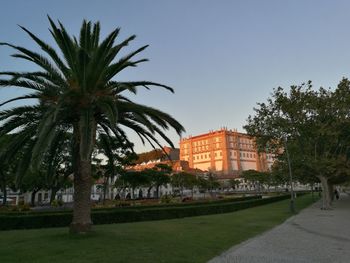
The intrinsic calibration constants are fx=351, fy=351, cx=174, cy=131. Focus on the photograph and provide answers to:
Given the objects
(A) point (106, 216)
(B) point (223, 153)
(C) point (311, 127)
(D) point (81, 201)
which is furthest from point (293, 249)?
(B) point (223, 153)

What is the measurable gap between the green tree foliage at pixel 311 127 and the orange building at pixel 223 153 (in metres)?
131

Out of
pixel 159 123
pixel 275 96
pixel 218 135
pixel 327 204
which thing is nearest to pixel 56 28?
pixel 159 123

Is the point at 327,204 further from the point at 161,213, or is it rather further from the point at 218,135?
the point at 218,135

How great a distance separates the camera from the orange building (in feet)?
565

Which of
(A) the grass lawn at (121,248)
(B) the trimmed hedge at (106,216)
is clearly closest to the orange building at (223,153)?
(B) the trimmed hedge at (106,216)

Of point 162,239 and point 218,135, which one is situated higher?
point 218,135

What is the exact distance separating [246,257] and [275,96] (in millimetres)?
26727

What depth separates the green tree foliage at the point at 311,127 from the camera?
3222cm

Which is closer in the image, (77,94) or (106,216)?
(77,94)

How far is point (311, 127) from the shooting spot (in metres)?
32.8

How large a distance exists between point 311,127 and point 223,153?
460 ft

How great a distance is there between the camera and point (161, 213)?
76.9ft

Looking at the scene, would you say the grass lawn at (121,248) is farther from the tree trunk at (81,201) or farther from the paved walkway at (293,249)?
the paved walkway at (293,249)

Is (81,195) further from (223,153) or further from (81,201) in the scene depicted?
(223,153)
